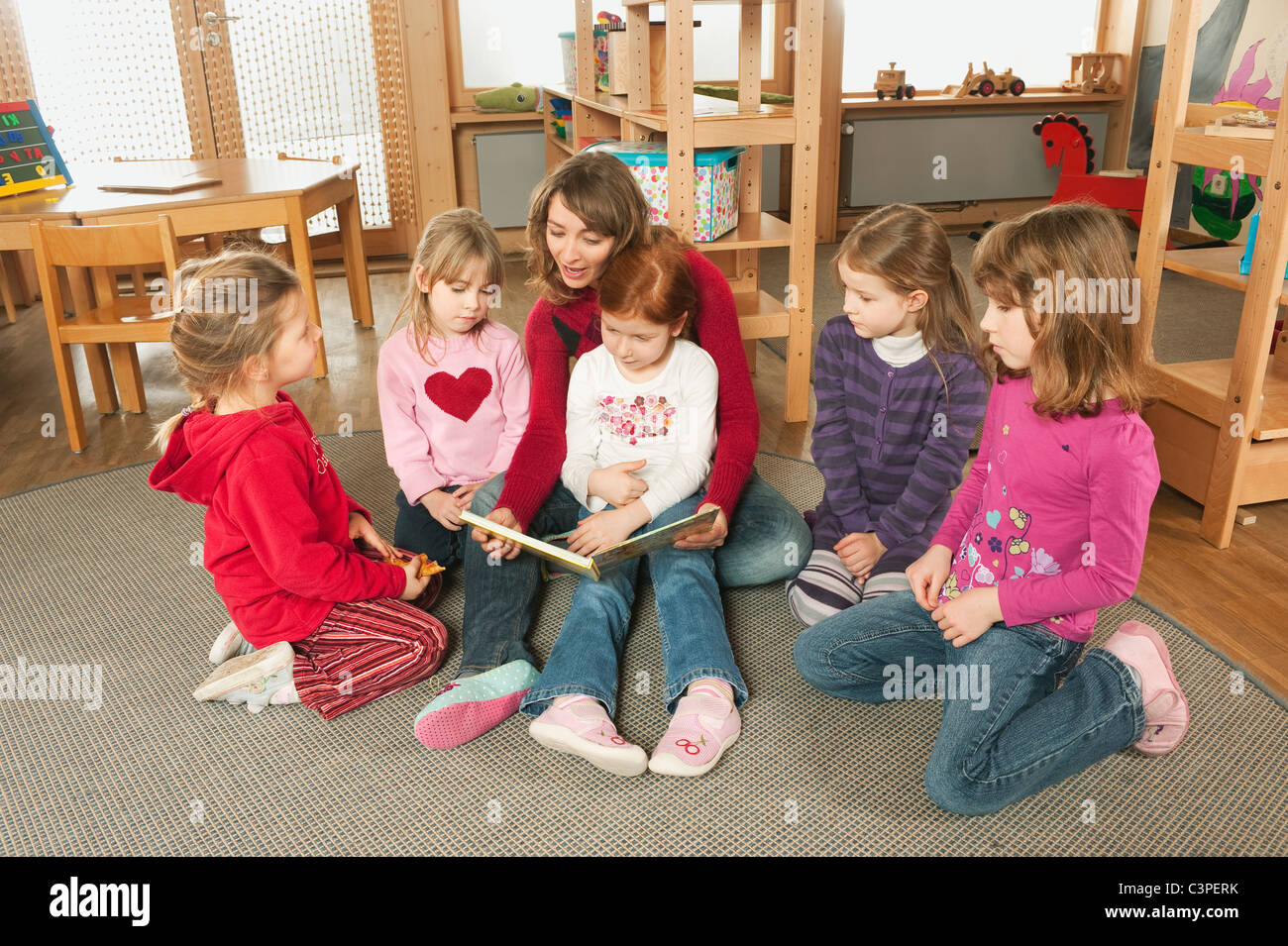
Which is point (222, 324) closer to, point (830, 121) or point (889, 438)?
point (889, 438)

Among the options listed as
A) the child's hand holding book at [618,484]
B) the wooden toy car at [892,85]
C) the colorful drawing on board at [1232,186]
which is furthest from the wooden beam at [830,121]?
the child's hand holding book at [618,484]

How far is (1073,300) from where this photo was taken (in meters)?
1.24

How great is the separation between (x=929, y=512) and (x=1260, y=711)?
57 cm

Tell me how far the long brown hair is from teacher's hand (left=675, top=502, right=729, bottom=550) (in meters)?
0.32

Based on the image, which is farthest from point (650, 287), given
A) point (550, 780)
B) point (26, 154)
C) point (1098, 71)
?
point (1098, 71)

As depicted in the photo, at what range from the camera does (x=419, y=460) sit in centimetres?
198

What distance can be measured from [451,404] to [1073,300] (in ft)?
3.77

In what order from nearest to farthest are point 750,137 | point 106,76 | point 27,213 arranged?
point 750,137 → point 27,213 → point 106,76

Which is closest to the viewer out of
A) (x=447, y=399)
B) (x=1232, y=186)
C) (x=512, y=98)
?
(x=447, y=399)

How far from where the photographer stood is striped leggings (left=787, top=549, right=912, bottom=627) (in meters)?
1.71

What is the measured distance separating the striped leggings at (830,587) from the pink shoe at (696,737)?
29 cm

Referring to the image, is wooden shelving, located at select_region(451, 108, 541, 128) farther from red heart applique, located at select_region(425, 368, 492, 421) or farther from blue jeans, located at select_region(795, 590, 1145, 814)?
blue jeans, located at select_region(795, 590, 1145, 814)

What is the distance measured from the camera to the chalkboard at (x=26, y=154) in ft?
9.63
